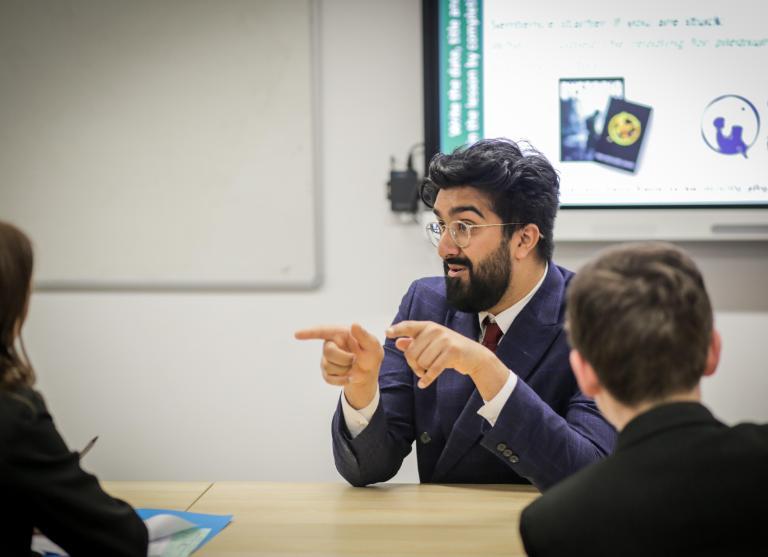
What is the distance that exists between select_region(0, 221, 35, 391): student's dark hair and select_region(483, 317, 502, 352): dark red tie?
103 centimetres

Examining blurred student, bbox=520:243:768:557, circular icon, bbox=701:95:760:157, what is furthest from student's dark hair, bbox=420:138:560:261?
circular icon, bbox=701:95:760:157

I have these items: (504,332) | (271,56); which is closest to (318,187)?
(271,56)

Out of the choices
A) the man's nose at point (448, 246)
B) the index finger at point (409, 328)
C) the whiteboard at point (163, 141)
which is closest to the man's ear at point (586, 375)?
the index finger at point (409, 328)

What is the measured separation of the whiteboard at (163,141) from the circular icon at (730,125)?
1.41 m

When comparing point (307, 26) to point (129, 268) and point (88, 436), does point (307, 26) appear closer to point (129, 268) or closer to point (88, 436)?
point (129, 268)

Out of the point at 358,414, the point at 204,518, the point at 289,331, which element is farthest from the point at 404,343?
the point at 289,331

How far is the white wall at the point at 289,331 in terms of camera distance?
9.28 ft

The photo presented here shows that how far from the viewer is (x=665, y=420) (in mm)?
948

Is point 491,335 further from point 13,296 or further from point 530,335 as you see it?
point 13,296

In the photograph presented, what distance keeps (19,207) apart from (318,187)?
1.18 metres

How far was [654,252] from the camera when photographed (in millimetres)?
1035

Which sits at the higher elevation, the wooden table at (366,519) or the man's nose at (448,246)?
the man's nose at (448,246)

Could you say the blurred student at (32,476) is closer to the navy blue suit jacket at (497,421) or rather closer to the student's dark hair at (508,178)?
the navy blue suit jacket at (497,421)

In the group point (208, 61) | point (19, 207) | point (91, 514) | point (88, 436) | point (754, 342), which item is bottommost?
point (88, 436)
